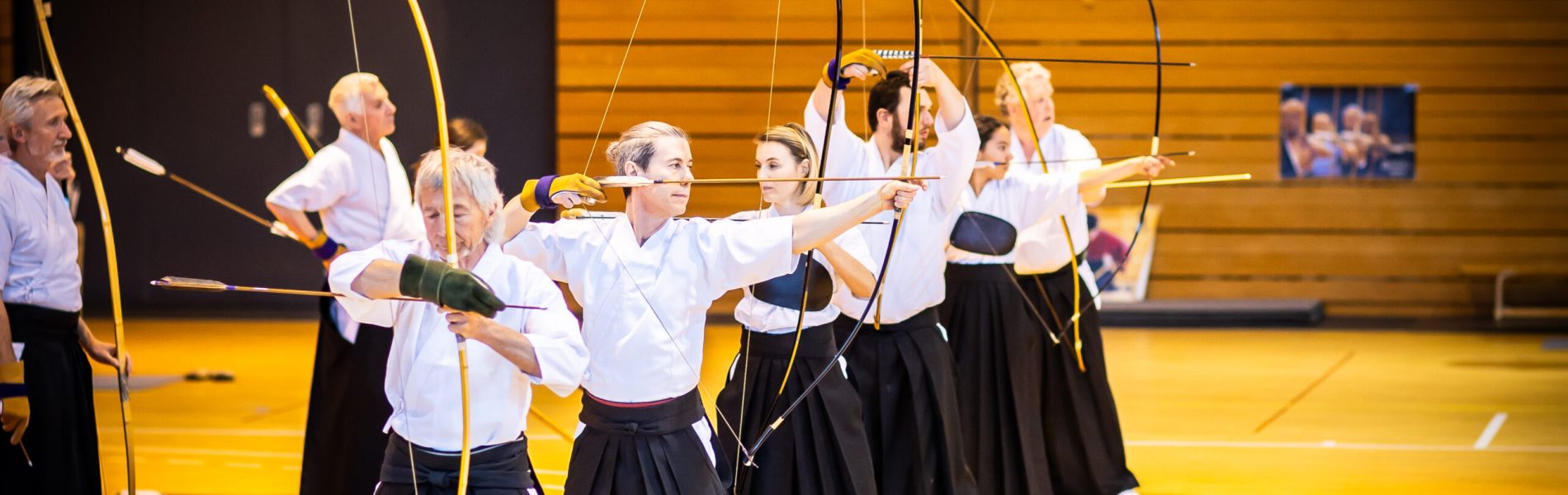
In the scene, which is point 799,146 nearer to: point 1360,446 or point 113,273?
point 113,273

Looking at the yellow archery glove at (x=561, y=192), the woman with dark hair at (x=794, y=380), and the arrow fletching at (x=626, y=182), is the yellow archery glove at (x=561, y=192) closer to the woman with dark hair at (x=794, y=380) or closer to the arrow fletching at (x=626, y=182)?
the arrow fletching at (x=626, y=182)

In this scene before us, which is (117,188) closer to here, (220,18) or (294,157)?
(294,157)

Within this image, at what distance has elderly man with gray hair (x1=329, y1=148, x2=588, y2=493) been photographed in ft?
6.80

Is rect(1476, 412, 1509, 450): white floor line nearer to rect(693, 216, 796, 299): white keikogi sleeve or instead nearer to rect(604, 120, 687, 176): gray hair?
rect(693, 216, 796, 299): white keikogi sleeve

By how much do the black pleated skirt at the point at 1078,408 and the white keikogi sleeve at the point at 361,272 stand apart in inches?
90.6

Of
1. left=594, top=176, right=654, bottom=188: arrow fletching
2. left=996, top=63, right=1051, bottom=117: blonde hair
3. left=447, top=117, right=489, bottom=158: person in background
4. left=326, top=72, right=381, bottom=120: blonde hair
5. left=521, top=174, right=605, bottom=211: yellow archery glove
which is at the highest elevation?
left=996, top=63, right=1051, bottom=117: blonde hair

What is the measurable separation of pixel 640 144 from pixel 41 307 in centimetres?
141

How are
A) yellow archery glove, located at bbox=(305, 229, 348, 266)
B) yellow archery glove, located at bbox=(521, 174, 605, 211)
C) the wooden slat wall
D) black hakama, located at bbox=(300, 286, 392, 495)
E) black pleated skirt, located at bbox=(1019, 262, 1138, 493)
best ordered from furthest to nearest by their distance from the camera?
1. the wooden slat wall
2. black pleated skirt, located at bbox=(1019, 262, 1138, 493)
3. yellow archery glove, located at bbox=(305, 229, 348, 266)
4. black hakama, located at bbox=(300, 286, 392, 495)
5. yellow archery glove, located at bbox=(521, 174, 605, 211)

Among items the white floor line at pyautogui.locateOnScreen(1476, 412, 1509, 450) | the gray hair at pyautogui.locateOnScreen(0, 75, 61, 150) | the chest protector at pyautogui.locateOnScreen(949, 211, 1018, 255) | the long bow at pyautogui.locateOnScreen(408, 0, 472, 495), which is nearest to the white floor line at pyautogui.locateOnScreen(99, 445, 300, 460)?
the gray hair at pyautogui.locateOnScreen(0, 75, 61, 150)

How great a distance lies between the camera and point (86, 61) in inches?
340

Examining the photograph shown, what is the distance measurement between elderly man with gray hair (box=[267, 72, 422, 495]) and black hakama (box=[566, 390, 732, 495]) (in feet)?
4.42

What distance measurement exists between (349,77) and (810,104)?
53.8 inches

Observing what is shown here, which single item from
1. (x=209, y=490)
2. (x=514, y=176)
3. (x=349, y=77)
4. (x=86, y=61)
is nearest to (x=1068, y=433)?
(x=349, y=77)

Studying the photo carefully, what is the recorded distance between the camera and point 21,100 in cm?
286
